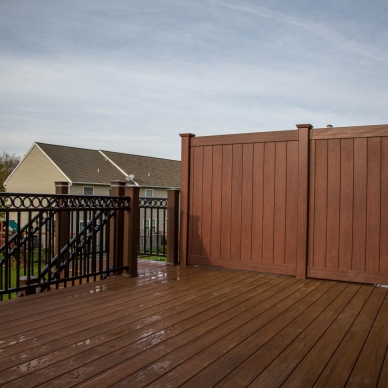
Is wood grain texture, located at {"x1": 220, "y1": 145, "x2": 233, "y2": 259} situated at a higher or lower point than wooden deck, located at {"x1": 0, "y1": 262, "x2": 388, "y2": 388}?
higher

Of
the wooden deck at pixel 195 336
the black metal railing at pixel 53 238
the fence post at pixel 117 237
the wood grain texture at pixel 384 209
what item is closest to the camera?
the wooden deck at pixel 195 336

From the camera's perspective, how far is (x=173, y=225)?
18.3 feet

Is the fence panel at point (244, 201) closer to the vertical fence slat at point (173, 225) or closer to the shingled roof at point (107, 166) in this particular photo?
the vertical fence slat at point (173, 225)

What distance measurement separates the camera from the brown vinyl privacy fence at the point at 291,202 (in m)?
4.34

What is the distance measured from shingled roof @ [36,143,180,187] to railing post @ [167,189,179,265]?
15.1 m

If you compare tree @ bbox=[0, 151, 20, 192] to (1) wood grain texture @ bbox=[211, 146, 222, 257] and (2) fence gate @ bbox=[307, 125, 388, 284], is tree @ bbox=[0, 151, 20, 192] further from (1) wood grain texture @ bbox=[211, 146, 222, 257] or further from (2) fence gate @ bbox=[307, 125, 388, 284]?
(2) fence gate @ bbox=[307, 125, 388, 284]

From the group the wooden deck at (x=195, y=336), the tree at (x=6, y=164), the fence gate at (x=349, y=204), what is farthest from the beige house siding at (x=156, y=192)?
the wooden deck at (x=195, y=336)

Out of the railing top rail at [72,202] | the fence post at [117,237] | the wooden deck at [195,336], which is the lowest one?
the wooden deck at [195,336]

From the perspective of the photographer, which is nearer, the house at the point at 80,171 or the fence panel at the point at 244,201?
the fence panel at the point at 244,201

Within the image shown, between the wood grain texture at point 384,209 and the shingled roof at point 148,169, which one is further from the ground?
the shingled roof at point 148,169

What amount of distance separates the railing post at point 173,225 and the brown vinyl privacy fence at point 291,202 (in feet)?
0.38

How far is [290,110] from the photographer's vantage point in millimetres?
11469

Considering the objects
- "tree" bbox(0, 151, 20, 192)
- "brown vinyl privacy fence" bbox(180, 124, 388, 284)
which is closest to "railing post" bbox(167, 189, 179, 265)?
"brown vinyl privacy fence" bbox(180, 124, 388, 284)

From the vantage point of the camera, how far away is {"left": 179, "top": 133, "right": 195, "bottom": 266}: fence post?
5496 mm
